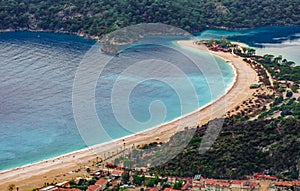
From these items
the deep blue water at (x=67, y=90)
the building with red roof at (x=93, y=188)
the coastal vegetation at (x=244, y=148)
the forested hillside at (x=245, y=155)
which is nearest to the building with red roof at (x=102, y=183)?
the building with red roof at (x=93, y=188)

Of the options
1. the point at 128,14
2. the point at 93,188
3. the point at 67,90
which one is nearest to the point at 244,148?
the point at 93,188

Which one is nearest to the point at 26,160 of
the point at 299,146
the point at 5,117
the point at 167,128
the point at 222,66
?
the point at 5,117

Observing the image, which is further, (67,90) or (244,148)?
(67,90)

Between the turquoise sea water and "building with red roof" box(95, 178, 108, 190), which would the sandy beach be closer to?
the turquoise sea water

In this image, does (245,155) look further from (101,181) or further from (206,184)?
(101,181)

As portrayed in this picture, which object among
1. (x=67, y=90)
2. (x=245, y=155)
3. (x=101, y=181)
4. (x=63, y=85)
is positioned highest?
(x=63, y=85)

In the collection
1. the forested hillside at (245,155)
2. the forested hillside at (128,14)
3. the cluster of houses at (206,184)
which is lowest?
the cluster of houses at (206,184)

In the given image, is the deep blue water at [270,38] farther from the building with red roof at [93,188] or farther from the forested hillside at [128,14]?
the building with red roof at [93,188]
